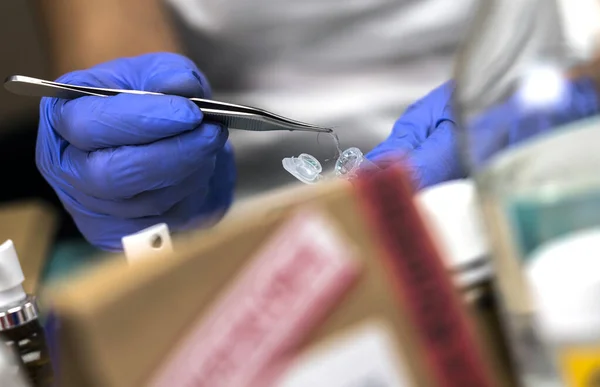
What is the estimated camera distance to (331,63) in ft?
3.05

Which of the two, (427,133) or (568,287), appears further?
(427,133)

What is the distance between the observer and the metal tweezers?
22.3 inches

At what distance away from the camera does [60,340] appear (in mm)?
170

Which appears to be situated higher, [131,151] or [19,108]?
[19,108]

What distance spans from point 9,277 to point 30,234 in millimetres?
387

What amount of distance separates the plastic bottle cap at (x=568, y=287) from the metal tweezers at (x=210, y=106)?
0.40 m

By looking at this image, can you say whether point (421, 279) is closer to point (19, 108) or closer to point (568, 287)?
point (568, 287)

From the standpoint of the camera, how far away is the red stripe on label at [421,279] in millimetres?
190

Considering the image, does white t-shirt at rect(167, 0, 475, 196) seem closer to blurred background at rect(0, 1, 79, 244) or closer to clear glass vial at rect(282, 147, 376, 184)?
clear glass vial at rect(282, 147, 376, 184)

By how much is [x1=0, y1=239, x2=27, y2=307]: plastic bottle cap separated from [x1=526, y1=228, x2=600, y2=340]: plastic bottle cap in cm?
31

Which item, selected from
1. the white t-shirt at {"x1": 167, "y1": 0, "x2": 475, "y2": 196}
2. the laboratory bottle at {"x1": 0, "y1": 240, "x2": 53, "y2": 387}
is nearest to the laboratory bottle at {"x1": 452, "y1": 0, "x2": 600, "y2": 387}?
the laboratory bottle at {"x1": 0, "y1": 240, "x2": 53, "y2": 387}

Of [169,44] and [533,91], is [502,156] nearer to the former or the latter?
[533,91]

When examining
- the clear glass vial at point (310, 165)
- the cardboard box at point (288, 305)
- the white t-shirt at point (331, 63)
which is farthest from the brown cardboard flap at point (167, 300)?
the white t-shirt at point (331, 63)

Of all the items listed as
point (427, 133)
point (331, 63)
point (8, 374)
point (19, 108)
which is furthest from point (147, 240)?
point (19, 108)
